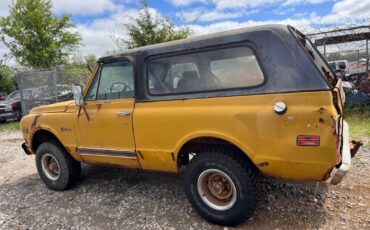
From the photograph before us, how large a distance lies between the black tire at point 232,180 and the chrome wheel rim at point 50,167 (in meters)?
2.56

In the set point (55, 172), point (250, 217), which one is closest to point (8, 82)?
point (55, 172)

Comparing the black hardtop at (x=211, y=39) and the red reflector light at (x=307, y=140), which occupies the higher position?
the black hardtop at (x=211, y=39)

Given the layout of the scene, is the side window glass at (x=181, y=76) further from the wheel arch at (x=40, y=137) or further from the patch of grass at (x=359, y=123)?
the patch of grass at (x=359, y=123)

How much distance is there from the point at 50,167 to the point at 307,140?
401 centimetres

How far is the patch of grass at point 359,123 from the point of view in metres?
6.84

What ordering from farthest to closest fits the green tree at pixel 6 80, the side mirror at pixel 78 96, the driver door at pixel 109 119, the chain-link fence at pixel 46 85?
the green tree at pixel 6 80 < the chain-link fence at pixel 46 85 < the side mirror at pixel 78 96 < the driver door at pixel 109 119

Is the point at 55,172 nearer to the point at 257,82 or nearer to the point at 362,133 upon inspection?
the point at 257,82

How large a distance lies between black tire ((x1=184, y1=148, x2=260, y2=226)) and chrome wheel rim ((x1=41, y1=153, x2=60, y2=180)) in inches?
101

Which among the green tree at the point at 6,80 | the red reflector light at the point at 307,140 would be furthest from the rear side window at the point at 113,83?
the green tree at the point at 6,80

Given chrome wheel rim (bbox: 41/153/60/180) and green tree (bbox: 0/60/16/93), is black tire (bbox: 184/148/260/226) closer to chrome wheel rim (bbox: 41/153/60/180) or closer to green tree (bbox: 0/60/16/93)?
chrome wheel rim (bbox: 41/153/60/180)

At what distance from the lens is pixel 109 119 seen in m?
4.39

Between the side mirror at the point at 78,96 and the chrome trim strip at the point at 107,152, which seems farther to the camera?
the side mirror at the point at 78,96

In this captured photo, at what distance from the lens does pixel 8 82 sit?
36.5 m

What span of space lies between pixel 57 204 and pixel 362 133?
5.83 meters
